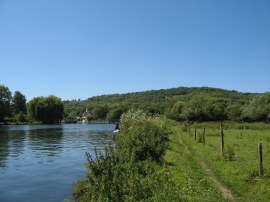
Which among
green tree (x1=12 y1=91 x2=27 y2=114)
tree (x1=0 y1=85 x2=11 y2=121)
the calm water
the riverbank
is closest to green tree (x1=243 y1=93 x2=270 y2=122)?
the calm water

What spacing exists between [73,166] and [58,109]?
124 metres

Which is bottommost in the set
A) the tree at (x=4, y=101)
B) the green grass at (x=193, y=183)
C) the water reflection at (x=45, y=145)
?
the water reflection at (x=45, y=145)

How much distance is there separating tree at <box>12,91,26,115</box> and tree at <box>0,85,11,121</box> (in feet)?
33.0

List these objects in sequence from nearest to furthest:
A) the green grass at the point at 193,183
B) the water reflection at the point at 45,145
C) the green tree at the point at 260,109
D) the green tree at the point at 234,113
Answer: the green grass at the point at 193,183 → the water reflection at the point at 45,145 → the green tree at the point at 260,109 → the green tree at the point at 234,113

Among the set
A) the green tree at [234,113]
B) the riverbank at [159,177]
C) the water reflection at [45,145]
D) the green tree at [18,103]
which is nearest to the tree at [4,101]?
the green tree at [18,103]

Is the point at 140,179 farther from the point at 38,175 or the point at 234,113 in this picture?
the point at 234,113

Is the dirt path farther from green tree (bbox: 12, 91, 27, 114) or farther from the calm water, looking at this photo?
green tree (bbox: 12, 91, 27, 114)

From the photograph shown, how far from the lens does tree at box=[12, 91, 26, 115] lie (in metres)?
152

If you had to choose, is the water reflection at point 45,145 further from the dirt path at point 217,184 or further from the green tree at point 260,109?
the green tree at point 260,109

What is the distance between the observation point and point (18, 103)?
503ft

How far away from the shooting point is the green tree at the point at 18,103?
152500 millimetres

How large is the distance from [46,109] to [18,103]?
55.6 ft

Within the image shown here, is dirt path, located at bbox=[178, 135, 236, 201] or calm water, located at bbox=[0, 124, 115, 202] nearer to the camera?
dirt path, located at bbox=[178, 135, 236, 201]

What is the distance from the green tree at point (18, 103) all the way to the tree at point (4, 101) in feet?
32.8
